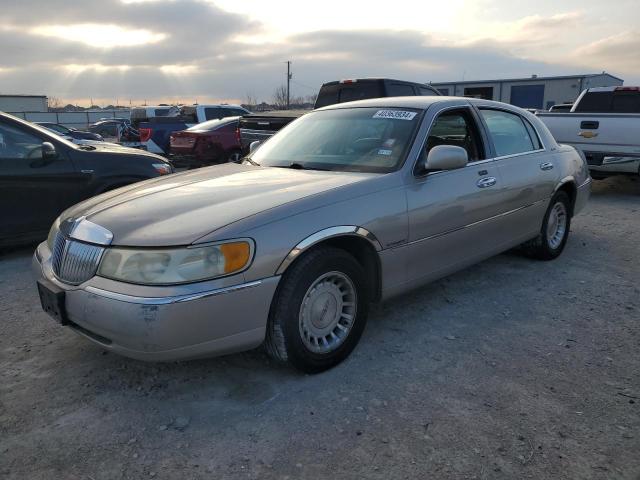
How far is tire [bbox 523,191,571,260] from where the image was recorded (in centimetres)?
507

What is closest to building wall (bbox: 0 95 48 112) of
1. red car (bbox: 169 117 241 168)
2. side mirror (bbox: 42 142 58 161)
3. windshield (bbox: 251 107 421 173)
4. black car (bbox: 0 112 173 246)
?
red car (bbox: 169 117 241 168)

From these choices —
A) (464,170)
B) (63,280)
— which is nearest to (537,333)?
(464,170)

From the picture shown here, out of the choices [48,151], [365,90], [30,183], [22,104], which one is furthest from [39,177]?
[22,104]

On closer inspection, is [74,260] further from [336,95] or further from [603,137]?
[603,137]

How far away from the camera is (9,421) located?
106 inches

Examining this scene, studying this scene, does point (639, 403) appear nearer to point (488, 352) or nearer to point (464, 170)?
point (488, 352)

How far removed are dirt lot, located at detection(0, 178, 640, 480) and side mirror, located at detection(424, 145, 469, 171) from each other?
1137 mm

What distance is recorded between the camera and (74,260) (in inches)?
115

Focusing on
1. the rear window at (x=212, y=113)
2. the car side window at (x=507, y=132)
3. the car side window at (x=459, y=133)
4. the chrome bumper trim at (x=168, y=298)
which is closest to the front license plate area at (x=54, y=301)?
the chrome bumper trim at (x=168, y=298)

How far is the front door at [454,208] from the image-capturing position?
353cm

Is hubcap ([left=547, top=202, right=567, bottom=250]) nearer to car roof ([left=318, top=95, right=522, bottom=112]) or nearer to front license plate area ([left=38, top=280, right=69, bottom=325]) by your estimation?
car roof ([left=318, top=95, right=522, bottom=112])

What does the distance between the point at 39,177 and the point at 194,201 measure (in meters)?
3.20

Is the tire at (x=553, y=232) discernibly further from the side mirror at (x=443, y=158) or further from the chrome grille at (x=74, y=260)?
the chrome grille at (x=74, y=260)

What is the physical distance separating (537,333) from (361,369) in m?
1.34
